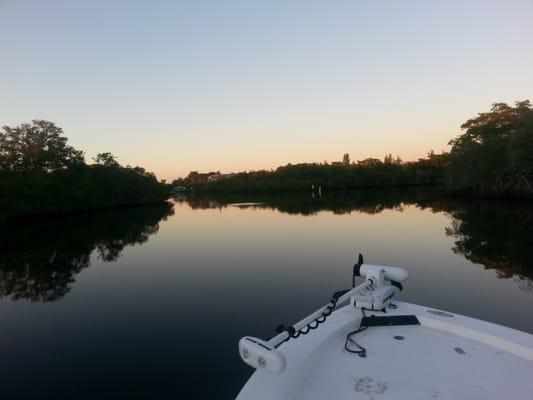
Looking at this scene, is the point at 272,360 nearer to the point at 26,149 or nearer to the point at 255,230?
the point at 255,230

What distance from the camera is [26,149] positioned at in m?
30.2

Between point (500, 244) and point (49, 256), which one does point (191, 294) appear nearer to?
point (49, 256)

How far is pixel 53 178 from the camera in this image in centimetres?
2766

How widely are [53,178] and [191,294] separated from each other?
28154 millimetres

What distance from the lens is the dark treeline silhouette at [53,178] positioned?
895 inches

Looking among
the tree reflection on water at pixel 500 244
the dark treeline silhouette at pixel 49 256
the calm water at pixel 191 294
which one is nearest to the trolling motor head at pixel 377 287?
the calm water at pixel 191 294

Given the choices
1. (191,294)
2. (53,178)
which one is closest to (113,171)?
(53,178)

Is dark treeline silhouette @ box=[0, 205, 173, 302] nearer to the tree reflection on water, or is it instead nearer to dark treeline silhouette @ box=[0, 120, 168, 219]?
dark treeline silhouette @ box=[0, 120, 168, 219]

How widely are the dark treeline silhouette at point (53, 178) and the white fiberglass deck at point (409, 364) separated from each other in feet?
84.4

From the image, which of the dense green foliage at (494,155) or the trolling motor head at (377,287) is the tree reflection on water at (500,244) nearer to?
the trolling motor head at (377,287)

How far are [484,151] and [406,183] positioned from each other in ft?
153

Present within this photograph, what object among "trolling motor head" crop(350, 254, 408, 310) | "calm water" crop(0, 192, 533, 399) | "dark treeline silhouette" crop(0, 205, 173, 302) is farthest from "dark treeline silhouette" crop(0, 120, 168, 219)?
"trolling motor head" crop(350, 254, 408, 310)

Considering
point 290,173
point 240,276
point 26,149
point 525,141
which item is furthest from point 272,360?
point 290,173

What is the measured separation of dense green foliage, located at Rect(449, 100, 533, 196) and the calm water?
13532 mm
